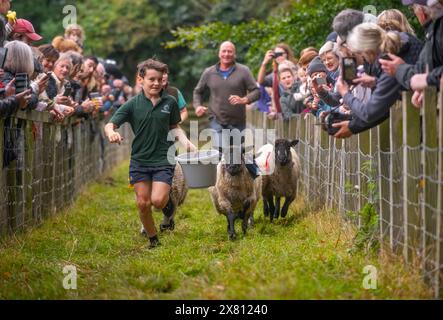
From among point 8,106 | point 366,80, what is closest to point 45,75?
point 8,106

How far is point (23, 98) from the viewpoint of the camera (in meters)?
8.80

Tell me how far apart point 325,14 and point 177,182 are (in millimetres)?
5869

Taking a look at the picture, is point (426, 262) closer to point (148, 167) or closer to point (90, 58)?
point (148, 167)

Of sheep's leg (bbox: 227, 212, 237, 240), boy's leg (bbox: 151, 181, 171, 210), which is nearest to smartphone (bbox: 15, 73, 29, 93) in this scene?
boy's leg (bbox: 151, 181, 171, 210)

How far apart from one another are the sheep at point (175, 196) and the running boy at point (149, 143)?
1297mm

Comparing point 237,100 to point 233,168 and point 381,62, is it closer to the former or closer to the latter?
point 233,168

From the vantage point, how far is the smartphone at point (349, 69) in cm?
719

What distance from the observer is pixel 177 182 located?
1135 cm

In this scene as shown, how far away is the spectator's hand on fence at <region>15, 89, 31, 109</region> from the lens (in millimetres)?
8680

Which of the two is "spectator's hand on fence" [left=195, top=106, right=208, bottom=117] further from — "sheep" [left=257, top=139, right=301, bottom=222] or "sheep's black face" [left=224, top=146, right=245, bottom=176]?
"sheep's black face" [left=224, top=146, right=245, bottom=176]

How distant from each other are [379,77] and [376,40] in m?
0.32
